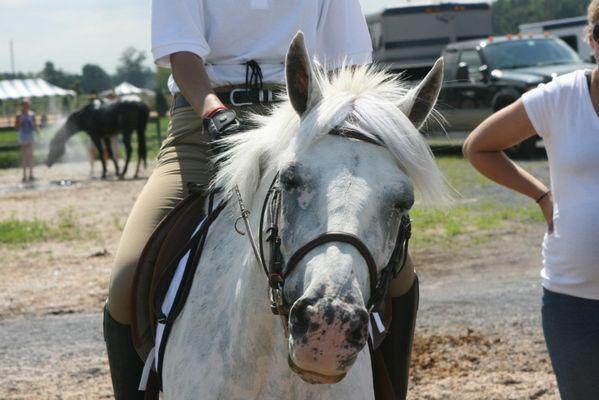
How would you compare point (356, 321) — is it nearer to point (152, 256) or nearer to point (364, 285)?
point (364, 285)

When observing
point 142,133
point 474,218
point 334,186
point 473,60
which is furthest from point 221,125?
point 142,133

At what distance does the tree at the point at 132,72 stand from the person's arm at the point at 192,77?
138034 mm

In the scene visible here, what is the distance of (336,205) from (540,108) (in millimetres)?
1398

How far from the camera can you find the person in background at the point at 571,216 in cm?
345

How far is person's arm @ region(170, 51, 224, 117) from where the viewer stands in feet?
11.3

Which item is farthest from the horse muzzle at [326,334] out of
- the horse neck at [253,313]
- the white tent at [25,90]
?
the white tent at [25,90]

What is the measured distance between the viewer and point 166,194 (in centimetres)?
356

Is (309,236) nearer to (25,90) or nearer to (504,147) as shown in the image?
(504,147)

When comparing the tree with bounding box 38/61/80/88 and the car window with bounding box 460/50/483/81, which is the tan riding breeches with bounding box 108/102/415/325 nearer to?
the car window with bounding box 460/50/483/81

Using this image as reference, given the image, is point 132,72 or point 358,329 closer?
point 358,329

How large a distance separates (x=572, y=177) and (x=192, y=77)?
4.70 feet

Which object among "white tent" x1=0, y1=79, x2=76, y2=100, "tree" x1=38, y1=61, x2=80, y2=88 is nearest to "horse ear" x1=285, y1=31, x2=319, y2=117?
"white tent" x1=0, y1=79, x2=76, y2=100

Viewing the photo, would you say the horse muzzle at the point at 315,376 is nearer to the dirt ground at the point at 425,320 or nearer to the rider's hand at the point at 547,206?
the rider's hand at the point at 547,206

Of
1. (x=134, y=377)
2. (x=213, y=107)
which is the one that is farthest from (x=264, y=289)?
(x=134, y=377)
